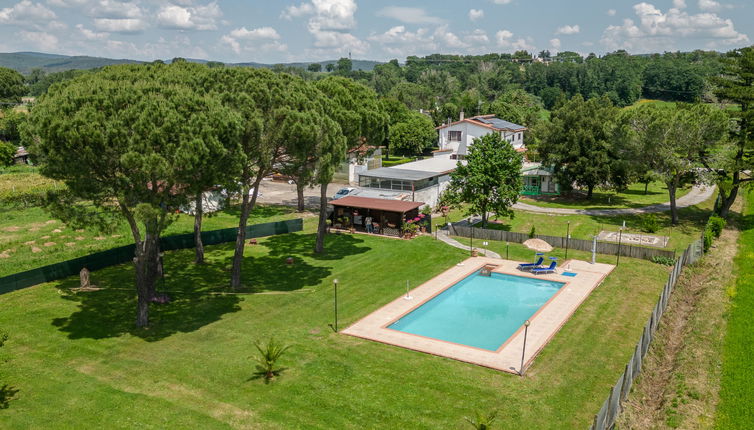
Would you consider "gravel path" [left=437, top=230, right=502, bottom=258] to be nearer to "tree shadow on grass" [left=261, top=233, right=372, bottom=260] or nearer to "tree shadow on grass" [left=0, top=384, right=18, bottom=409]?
"tree shadow on grass" [left=261, top=233, right=372, bottom=260]

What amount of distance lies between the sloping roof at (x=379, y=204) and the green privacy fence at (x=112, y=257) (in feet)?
13.7

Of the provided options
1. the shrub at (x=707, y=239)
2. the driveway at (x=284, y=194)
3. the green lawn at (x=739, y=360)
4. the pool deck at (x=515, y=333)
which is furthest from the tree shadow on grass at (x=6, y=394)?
the shrub at (x=707, y=239)

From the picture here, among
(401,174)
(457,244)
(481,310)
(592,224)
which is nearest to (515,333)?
(481,310)

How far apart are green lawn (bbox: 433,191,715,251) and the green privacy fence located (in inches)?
576

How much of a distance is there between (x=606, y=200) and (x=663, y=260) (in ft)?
77.5

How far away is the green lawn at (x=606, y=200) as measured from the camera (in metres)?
53.7

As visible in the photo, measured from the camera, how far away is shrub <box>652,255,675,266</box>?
3372 cm

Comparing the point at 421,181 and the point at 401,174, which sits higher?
the point at 401,174

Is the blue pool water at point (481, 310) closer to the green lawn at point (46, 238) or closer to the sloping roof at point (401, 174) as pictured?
the green lawn at point (46, 238)

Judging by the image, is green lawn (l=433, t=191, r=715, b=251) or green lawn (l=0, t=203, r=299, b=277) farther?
green lawn (l=433, t=191, r=715, b=251)

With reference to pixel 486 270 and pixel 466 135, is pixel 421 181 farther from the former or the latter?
pixel 466 135

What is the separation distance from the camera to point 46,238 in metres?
35.8

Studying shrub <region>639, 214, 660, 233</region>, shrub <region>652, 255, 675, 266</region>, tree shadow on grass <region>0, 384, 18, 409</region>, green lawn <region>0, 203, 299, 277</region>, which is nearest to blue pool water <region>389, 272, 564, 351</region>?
→ shrub <region>652, 255, 675, 266</region>

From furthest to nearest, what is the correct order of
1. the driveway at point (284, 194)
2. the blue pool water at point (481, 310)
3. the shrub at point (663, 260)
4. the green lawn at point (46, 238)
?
the driveway at point (284, 194) → the shrub at point (663, 260) → the green lawn at point (46, 238) → the blue pool water at point (481, 310)
